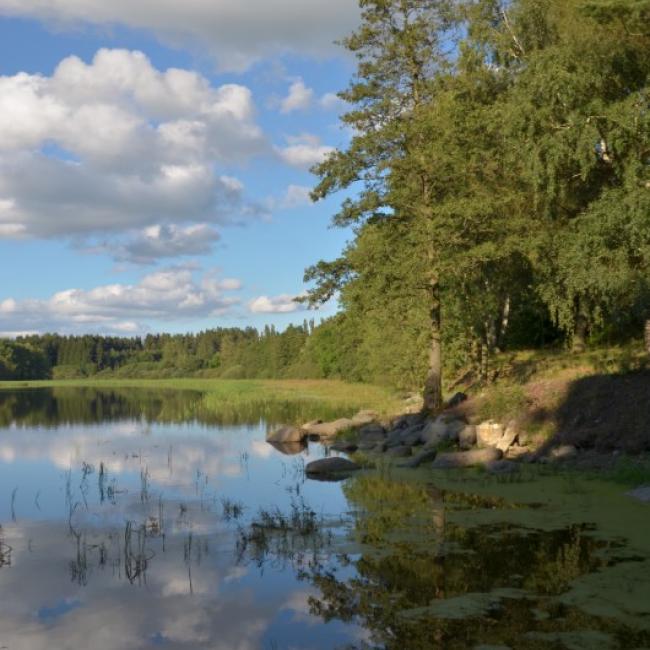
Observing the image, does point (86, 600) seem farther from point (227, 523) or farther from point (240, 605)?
point (227, 523)

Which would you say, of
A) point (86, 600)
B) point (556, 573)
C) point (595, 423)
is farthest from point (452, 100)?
point (86, 600)

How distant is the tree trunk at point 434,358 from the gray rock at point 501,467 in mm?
8181

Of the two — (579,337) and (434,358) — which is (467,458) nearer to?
Result: (434,358)

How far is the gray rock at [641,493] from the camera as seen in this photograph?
13.4 m

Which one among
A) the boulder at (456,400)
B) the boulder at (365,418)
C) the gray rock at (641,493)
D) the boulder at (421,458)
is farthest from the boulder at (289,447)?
the gray rock at (641,493)

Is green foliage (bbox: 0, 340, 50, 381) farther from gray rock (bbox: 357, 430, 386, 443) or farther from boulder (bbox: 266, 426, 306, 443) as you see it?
gray rock (bbox: 357, 430, 386, 443)

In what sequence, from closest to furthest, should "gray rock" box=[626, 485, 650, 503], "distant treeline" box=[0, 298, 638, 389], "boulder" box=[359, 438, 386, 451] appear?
1. "gray rock" box=[626, 485, 650, 503]
2. "boulder" box=[359, 438, 386, 451]
3. "distant treeline" box=[0, 298, 638, 389]

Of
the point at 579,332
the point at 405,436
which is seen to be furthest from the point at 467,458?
the point at 579,332

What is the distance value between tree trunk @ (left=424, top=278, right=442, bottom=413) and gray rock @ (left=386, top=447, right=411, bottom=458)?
4.48 meters

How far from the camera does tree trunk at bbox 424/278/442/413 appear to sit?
25.9 meters

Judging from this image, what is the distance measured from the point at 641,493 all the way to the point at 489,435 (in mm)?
7353

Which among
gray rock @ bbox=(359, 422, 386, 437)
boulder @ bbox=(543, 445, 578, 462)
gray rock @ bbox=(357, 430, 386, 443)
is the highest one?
boulder @ bbox=(543, 445, 578, 462)

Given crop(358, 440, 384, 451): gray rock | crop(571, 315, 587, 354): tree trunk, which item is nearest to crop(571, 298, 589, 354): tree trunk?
crop(571, 315, 587, 354): tree trunk

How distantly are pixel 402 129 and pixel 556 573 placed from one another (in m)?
19.0
